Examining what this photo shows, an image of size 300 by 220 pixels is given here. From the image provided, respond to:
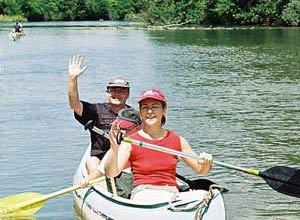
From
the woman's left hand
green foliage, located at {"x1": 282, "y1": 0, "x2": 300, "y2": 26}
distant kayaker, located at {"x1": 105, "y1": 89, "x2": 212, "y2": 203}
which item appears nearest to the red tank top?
distant kayaker, located at {"x1": 105, "y1": 89, "x2": 212, "y2": 203}

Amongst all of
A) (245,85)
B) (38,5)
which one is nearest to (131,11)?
(38,5)

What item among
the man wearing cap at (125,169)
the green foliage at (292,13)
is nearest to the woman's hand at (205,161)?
the man wearing cap at (125,169)

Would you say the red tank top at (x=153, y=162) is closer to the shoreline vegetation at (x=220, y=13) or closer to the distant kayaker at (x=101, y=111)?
the distant kayaker at (x=101, y=111)

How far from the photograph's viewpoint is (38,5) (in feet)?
377

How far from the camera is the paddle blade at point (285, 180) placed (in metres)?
6.92

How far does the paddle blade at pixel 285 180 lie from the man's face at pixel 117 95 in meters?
1.87

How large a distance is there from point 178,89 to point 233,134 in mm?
7177

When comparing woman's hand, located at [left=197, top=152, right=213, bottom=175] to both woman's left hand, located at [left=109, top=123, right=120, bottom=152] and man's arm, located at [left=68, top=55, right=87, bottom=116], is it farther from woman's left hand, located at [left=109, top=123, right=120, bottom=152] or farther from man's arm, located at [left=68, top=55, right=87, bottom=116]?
man's arm, located at [left=68, top=55, right=87, bottom=116]

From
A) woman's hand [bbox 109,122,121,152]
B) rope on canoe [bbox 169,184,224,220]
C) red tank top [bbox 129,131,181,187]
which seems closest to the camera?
woman's hand [bbox 109,122,121,152]

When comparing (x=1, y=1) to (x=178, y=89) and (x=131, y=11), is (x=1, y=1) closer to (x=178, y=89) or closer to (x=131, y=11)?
(x=131, y=11)

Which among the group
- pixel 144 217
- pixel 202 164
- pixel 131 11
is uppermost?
pixel 202 164

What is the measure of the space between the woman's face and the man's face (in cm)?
161

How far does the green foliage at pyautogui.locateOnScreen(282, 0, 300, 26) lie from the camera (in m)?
61.2

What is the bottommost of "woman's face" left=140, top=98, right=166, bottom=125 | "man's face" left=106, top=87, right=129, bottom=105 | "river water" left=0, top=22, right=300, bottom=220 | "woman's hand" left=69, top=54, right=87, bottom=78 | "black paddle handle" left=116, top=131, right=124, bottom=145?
"river water" left=0, top=22, right=300, bottom=220
